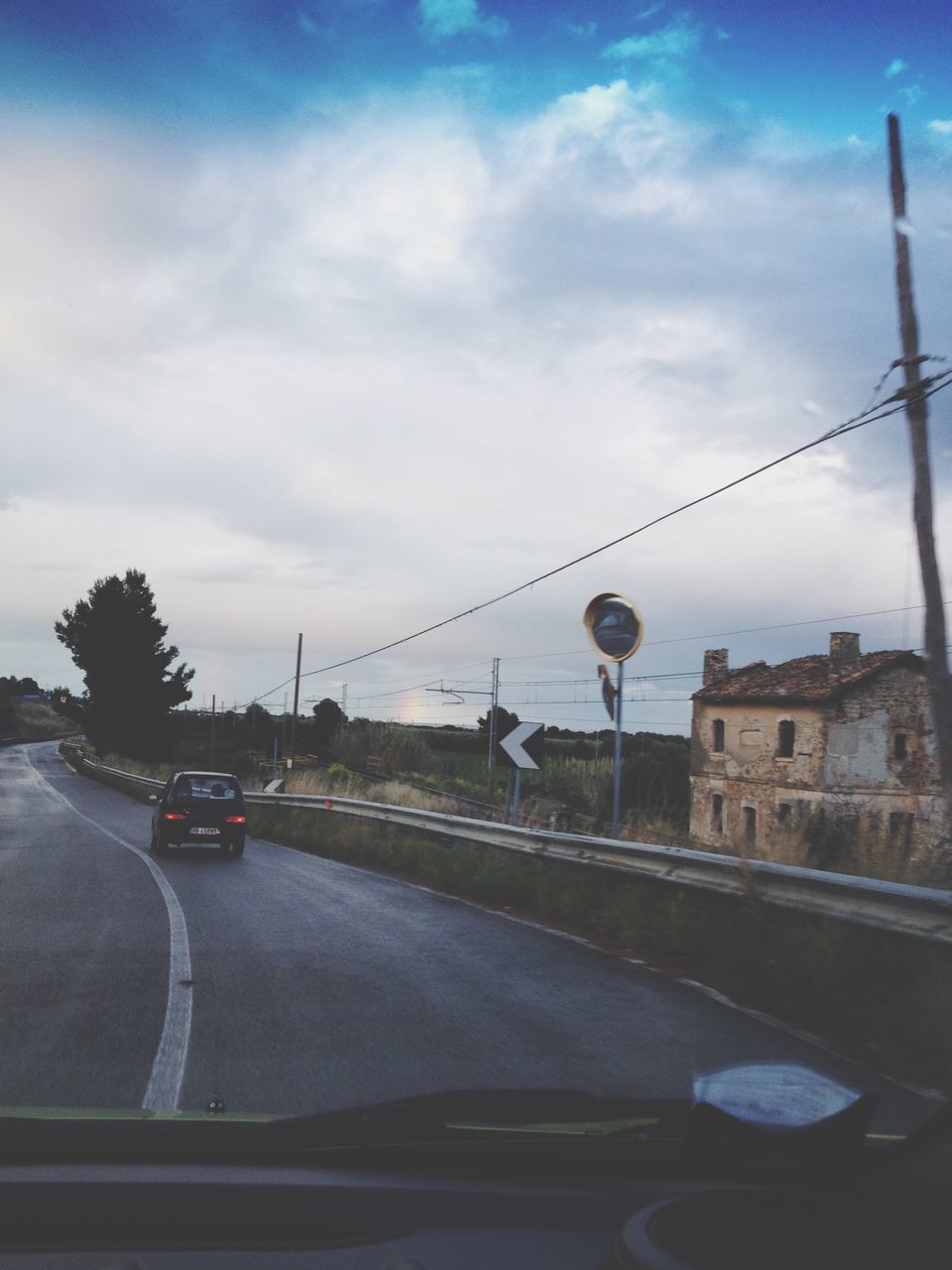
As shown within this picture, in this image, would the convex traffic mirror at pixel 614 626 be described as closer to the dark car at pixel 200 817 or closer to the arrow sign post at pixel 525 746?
the arrow sign post at pixel 525 746

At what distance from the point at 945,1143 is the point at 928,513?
10348 millimetres

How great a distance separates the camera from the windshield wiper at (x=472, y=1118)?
2.64 metres

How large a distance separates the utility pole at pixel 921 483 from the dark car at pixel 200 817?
11891mm

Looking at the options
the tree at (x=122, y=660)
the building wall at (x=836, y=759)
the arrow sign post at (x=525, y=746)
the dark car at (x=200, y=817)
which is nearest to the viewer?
the arrow sign post at (x=525, y=746)

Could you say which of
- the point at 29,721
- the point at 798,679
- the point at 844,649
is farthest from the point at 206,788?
the point at 29,721

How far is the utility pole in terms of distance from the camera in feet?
34.3

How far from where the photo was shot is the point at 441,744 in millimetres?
105875

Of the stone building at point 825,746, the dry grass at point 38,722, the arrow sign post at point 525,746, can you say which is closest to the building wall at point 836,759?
the stone building at point 825,746

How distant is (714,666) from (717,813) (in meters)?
8.69

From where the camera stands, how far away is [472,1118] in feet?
8.85

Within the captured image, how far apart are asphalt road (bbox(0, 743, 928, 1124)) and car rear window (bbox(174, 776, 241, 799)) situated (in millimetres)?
6741

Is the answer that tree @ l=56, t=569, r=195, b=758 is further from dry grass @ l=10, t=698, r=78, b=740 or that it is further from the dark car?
dry grass @ l=10, t=698, r=78, b=740

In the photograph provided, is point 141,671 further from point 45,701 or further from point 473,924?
point 45,701

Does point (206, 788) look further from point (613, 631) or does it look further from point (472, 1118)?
point (472, 1118)
